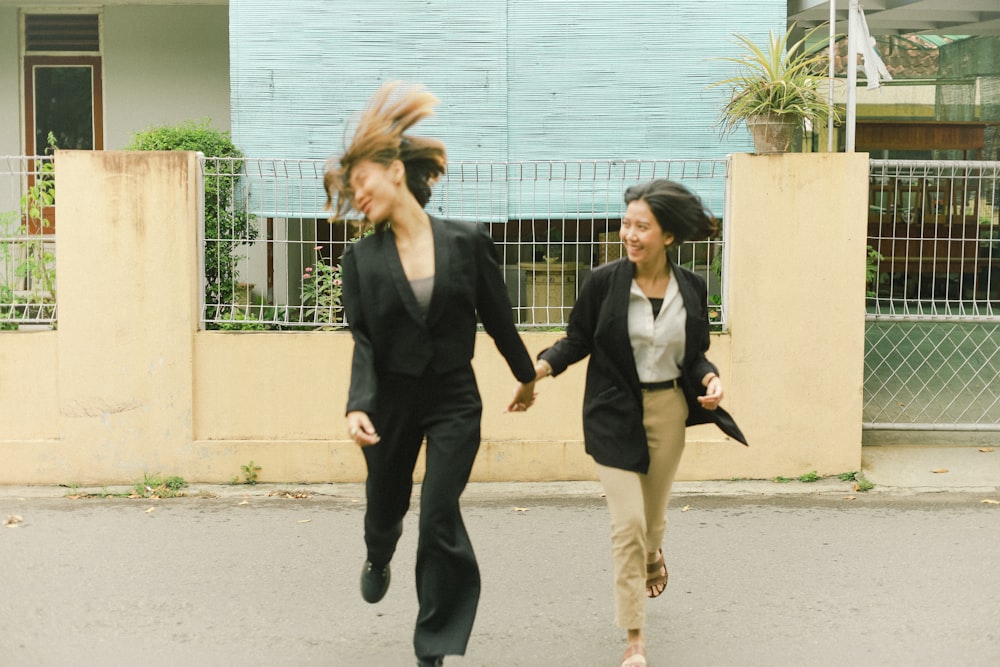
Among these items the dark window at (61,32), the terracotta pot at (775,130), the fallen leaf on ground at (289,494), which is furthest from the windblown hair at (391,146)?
the dark window at (61,32)

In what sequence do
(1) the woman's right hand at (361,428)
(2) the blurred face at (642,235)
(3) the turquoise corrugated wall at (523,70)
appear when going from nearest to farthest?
(1) the woman's right hand at (361,428)
(2) the blurred face at (642,235)
(3) the turquoise corrugated wall at (523,70)

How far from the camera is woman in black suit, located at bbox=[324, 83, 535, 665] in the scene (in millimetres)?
4363

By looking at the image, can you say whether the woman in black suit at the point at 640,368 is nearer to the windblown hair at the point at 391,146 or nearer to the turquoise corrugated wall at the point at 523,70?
the windblown hair at the point at 391,146

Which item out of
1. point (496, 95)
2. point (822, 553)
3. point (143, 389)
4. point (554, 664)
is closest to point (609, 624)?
point (554, 664)

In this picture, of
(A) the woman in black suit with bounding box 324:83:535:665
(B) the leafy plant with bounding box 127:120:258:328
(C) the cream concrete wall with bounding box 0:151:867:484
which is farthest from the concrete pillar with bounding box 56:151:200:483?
(A) the woman in black suit with bounding box 324:83:535:665

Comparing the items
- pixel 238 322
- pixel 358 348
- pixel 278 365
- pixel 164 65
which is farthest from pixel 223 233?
pixel 164 65

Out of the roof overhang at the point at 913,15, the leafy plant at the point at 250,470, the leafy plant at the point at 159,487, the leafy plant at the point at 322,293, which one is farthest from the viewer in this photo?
the roof overhang at the point at 913,15

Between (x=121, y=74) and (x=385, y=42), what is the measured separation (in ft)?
12.1

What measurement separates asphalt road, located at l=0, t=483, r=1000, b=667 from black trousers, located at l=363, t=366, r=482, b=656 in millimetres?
444

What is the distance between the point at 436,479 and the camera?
14.3 feet

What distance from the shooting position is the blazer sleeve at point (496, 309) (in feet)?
15.0

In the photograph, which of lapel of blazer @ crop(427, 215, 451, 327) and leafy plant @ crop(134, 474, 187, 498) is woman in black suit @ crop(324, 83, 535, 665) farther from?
leafy plant @ crop(134, 474, 187, 498)

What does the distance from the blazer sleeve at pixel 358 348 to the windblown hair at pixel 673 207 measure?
3.48 ft

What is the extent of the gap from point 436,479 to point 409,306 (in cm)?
61
